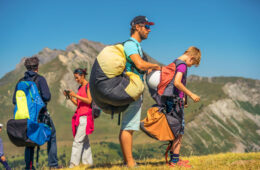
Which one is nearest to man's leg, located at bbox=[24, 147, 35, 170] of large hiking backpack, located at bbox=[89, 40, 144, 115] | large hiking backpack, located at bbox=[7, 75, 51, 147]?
large hiking backpack, located at bbox=[7, 75, 51, 147]

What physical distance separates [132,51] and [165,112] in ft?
4.96

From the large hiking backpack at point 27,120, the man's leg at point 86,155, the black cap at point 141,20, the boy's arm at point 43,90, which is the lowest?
the man's leg at point 86,155

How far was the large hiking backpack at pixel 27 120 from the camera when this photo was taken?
671cm

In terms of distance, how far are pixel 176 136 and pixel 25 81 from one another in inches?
151

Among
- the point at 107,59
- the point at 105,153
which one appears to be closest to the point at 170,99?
the point at 107,59

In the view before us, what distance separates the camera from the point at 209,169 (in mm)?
5559

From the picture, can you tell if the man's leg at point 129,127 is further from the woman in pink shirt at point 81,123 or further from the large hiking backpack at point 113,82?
the woman in pink shirt at point 81,123

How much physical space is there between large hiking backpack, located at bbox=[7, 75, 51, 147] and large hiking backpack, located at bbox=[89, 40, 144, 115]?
2.01 m

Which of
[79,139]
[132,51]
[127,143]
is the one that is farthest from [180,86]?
[79,139]

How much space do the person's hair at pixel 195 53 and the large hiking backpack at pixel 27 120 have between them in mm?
3735

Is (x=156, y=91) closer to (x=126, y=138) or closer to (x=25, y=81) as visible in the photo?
(x=126, y=138)

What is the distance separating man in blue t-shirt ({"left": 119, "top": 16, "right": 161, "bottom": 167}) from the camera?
19.2ft

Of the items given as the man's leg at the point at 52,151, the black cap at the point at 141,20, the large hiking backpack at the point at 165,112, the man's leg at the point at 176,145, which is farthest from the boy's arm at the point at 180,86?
the man's leg at the point at 52,151

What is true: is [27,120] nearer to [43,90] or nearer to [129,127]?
[43,90]
